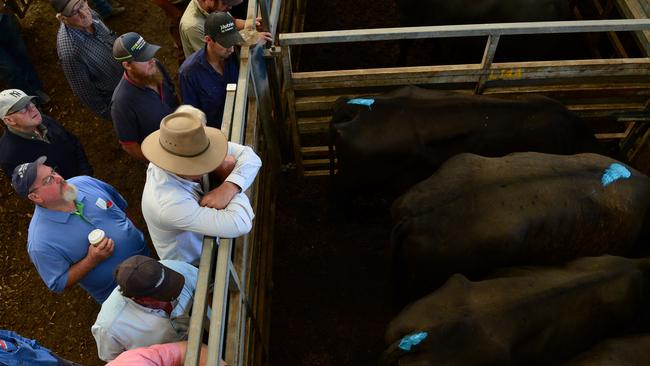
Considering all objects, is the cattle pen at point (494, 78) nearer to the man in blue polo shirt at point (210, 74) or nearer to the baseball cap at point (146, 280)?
the man in blue polo shirt at point (210, 74)

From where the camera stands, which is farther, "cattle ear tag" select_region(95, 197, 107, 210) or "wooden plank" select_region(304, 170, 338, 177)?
"wooden plank" select_region(304, 170, 338, 177)

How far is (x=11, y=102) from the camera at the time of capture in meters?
3.46

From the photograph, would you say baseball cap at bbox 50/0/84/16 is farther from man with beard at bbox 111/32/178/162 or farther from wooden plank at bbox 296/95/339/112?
wooden plank at bbox 296/95/339/112

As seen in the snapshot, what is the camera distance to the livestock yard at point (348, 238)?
→ 301cm

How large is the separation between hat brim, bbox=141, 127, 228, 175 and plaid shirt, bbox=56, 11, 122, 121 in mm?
1909

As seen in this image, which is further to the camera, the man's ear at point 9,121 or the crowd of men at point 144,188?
the man's ear at point 9,121

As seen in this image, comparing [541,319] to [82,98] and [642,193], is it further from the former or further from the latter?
[82,98]

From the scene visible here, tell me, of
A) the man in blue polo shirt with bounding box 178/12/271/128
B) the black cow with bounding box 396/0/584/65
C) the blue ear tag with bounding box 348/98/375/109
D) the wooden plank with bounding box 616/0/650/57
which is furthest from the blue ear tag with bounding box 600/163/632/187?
the man in blue polo shirt with bounding box 178/12/271/128

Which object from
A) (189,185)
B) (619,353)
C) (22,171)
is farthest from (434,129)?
(22,171)

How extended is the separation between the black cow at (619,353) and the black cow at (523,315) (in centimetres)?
13

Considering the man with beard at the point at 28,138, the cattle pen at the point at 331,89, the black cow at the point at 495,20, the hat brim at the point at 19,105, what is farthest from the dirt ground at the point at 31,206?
the black cow at the point at 495,20

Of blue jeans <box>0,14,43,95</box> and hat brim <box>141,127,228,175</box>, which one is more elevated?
hat brim <box>141,127,228,175</box>

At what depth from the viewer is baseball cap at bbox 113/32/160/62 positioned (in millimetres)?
3428

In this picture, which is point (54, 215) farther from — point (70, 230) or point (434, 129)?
point (434, 129)
